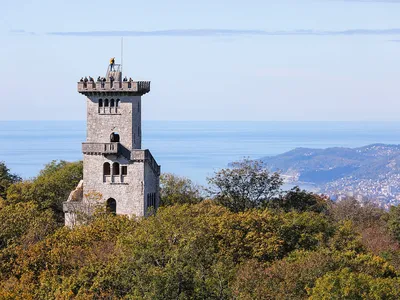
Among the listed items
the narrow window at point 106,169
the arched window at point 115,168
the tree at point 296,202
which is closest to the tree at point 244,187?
the tree at point 296,202

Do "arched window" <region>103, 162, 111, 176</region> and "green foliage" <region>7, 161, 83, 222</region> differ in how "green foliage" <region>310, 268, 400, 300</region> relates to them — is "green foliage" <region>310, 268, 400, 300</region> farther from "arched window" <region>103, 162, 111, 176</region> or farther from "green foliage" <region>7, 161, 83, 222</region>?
"green foliage" <region>7, 161, 83, 222</region>

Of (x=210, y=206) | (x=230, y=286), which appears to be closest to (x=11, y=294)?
(x=230, y=286)

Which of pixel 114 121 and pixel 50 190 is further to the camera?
pixel 50 190

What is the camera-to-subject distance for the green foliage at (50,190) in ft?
208

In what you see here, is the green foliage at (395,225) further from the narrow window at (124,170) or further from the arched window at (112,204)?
the arched window at (112,204)

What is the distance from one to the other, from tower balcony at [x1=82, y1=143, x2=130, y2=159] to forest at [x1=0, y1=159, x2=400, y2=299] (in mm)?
4914

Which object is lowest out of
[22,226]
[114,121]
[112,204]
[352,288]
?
[352,288]

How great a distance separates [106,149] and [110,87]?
3.88 meters

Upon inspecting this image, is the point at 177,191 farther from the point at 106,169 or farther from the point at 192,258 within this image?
the point at 192,258

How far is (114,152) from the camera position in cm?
5909

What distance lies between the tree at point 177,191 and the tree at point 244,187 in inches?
192

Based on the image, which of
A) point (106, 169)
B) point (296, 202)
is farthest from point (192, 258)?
point (296, 202)

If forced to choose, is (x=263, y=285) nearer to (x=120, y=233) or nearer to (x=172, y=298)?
(x=172, y=298)

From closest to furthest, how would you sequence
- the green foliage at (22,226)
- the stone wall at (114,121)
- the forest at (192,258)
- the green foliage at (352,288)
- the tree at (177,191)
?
the green foliage at (352,288) < the forest at (192,258) < the green foliage at (22,226) < the stone wall at (114,121) < the tree at (177,191)
